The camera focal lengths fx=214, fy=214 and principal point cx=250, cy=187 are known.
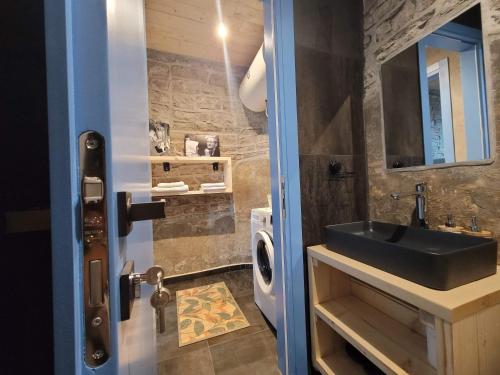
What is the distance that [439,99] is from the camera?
102 centimetres

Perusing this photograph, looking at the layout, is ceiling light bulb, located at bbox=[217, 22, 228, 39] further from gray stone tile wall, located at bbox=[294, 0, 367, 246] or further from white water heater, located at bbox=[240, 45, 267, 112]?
gray stone tile wall, located at bbox=[294, 0, 367, 246]

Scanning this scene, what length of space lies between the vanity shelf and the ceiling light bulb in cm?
213

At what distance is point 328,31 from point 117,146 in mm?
1402

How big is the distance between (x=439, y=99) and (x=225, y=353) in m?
1.91

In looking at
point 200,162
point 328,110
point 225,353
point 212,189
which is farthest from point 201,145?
point 225,353

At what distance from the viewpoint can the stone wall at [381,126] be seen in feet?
2.68

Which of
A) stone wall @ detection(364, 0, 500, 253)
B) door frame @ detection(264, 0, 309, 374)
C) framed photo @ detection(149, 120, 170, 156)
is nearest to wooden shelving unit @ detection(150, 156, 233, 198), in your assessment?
framed photo @ detection(149, 120, 170, 156)

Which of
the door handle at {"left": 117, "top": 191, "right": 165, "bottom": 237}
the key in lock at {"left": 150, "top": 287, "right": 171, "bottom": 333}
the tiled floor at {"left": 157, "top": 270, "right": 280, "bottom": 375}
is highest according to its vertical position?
the door handle at {"left": 117, "top": 191, "right": 165, "bottom": 237}

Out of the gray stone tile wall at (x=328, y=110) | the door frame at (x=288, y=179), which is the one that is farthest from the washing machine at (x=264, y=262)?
the gray stone tile wall at (x=328, y=110)

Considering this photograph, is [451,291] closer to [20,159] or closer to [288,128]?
[288,128]

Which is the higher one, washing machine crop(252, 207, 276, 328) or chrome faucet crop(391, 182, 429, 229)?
chrome faucet crop(391, 182, 429, 229)

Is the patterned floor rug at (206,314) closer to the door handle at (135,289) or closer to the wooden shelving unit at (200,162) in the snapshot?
the wooden shelving unit at (200,162)

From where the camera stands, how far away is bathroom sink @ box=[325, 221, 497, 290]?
2.10 ft

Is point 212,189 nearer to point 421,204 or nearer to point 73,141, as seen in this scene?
point 421,204
